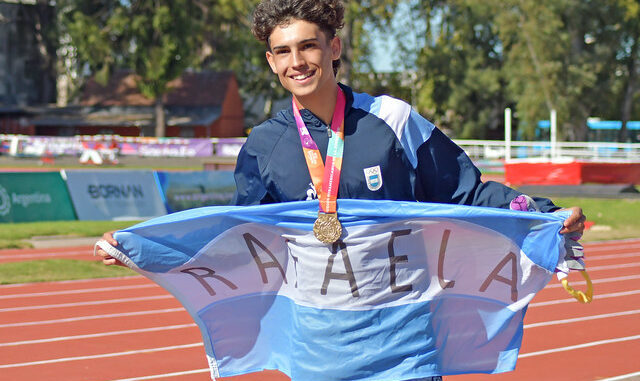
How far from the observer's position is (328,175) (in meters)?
3.28

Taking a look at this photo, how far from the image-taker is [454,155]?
3494mm

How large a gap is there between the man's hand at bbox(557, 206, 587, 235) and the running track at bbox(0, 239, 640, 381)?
3.56 meters

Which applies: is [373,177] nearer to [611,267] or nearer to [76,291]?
[76,291]

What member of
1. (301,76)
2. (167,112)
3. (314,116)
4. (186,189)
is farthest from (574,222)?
(167,112)

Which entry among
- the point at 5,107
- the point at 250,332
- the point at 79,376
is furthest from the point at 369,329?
the point at 5,107

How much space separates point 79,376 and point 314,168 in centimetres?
447

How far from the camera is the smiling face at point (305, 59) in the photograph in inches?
132

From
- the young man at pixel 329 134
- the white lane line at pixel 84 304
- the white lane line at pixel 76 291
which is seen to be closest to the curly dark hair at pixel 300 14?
the young man at pixel 329 134

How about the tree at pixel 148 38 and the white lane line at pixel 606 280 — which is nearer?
the white lane line at pixel 606 280

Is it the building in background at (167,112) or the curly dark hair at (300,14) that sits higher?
the curly dark hair at (300,14)

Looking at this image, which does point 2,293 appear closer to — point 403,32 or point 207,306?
point 207,306

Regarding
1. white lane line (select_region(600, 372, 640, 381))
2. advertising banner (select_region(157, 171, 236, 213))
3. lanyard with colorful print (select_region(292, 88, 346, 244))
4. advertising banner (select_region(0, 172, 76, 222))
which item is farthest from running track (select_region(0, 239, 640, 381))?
advertising banner (select_region(157, 171, 236, 213))

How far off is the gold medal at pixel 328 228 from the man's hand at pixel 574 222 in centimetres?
87

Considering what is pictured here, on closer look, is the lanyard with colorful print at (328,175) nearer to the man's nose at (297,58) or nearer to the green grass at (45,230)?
the man's nose at (297,58)
